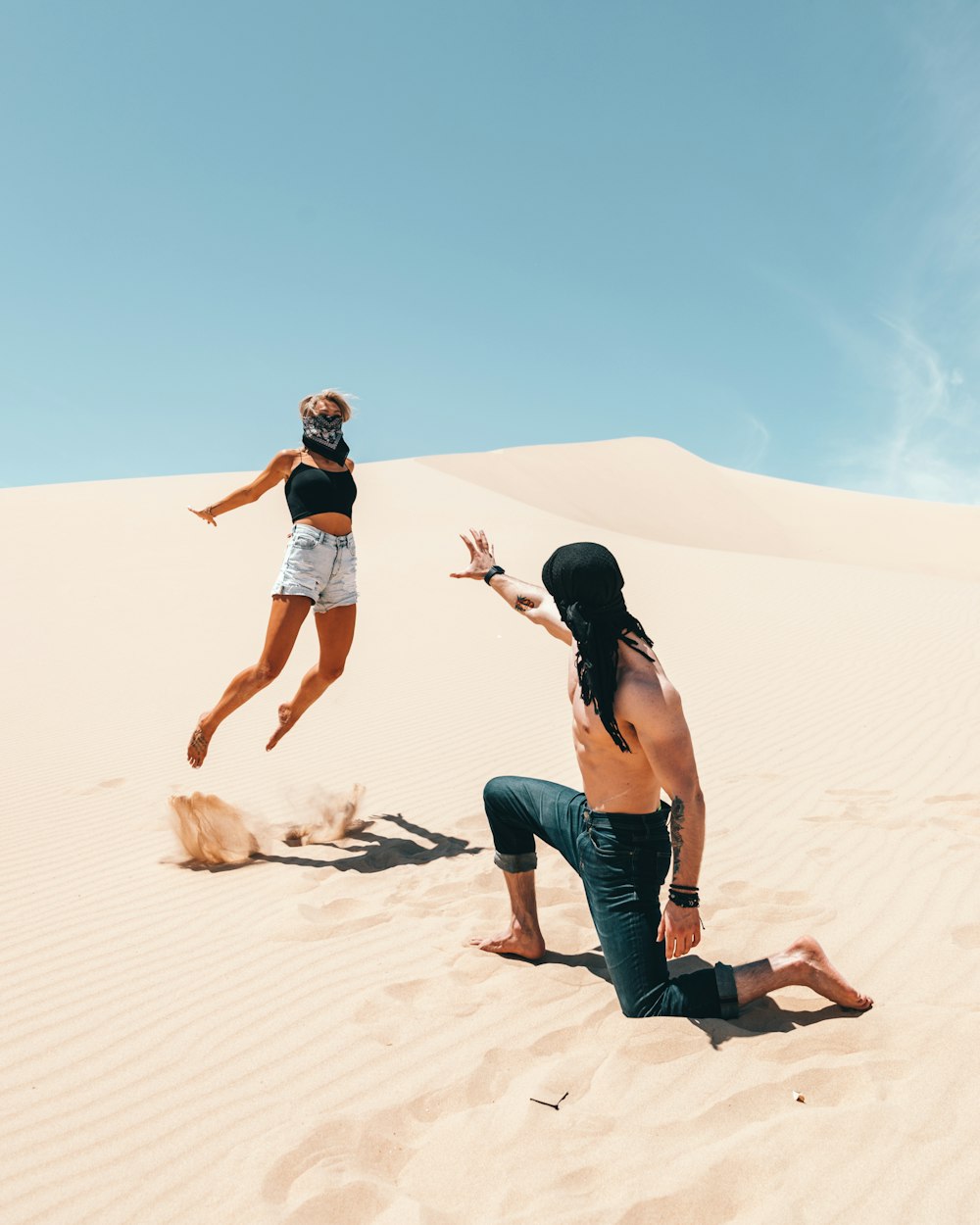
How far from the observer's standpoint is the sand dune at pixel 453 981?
7.06 ft

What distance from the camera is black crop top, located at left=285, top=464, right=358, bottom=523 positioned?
4.86m

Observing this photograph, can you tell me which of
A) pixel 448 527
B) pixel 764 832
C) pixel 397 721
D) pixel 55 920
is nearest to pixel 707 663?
pixel 397 721

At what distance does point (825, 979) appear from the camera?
2.82 m

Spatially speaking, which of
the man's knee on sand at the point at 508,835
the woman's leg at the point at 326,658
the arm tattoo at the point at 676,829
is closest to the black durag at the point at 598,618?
the arm tattoo at the point at 676,829

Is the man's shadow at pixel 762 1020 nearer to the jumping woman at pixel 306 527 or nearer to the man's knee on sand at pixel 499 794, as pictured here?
the man's knee on sand at pixel 499 794

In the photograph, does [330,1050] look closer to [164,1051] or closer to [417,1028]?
[417,1028]

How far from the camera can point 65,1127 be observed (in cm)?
253

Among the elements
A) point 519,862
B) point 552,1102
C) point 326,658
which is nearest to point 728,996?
point 552,1102

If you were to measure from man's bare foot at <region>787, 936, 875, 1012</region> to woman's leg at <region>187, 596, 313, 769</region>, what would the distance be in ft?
10.2

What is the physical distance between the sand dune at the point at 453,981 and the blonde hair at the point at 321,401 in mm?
2525

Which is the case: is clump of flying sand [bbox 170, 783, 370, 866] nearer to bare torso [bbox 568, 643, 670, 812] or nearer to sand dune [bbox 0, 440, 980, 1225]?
sand dune [bbox 0, 440, 980, 1225]

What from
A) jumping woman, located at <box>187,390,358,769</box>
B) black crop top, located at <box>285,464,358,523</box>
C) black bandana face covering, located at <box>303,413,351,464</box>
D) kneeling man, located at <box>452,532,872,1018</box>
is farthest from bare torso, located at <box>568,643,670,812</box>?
black bandana face covering, located at <box>303,413,351,464</box>

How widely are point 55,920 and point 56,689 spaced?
780cm

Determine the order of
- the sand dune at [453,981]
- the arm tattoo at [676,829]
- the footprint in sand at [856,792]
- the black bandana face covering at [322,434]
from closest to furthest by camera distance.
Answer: the sand dune at [453,981] < the arm tattoo at [676,829] < the black bandana face covering at [322,434] < the footprint in sand at [856,792]
